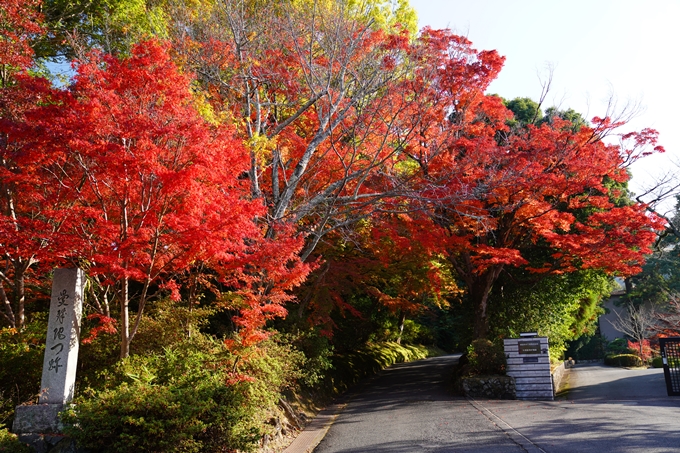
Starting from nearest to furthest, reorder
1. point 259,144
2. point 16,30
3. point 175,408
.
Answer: point 175,408, point 16,30, point 259,144

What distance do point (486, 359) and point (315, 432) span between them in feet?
18.7

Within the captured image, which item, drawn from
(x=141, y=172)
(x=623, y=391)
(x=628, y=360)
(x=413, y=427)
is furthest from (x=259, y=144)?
(x=628, y=360)

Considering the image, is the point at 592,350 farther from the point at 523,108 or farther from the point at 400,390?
the point at 400,390

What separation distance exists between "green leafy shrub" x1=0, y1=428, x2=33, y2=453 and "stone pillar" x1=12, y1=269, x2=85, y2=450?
36 centimetres

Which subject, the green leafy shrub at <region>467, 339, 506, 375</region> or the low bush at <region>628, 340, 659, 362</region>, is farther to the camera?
the low bush at <region>628, 340, 659, 362</region>

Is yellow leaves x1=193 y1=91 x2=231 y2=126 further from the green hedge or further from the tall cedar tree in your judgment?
the green hedge

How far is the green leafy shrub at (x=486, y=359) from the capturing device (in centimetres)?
1257

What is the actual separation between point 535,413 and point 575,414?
718 mm

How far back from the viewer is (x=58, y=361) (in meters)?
7.00

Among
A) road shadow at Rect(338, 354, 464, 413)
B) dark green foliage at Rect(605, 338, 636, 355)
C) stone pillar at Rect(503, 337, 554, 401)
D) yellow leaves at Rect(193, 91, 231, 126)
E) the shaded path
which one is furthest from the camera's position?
dark green foliage at Rect(605, 338, 636, 355)

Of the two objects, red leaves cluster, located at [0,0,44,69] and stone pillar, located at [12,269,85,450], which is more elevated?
red leaves cluster, located at [0,0,44,69]

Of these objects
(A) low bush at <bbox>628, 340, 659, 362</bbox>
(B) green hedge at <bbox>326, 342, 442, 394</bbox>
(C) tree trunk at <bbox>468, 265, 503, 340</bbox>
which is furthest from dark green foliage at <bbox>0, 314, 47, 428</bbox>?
(A) low bush at <bbox>628, 340, 659, 362</bbox>

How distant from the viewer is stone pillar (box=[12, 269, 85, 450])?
Result: 670 cm

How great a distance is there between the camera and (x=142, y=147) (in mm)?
7027
